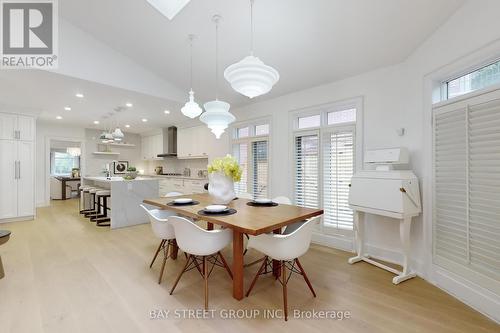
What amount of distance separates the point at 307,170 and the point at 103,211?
4859 millimetres

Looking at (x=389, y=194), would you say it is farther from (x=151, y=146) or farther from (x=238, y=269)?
(x=151, y=146)

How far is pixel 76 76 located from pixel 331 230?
4.58 metres

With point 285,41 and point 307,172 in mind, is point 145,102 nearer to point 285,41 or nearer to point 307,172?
point 285,41

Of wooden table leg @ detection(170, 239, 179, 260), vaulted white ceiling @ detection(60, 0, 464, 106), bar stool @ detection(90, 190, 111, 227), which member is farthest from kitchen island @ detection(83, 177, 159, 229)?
vaulted white ceiling @ detection(60, 0, 464, 106)

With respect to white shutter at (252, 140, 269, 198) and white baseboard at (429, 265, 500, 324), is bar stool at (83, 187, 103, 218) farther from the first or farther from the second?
white baseboard at (429, 265, 500, 324)

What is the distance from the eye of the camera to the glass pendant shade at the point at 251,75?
1815 mm

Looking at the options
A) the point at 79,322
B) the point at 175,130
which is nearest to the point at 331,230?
the point at 79,322

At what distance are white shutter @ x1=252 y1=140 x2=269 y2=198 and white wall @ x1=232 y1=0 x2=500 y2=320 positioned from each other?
1.39 m

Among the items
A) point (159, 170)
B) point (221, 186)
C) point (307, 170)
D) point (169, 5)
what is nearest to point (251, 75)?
point (169, 5)

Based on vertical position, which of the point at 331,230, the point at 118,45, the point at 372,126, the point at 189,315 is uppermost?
the point at 118,45

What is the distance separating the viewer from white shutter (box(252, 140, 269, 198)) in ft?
14.8

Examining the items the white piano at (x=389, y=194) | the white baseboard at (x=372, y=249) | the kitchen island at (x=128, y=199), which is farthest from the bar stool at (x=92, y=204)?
the white piano at (x=389, y=194)

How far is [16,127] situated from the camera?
4926 millimetres

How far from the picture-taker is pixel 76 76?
132 inches
